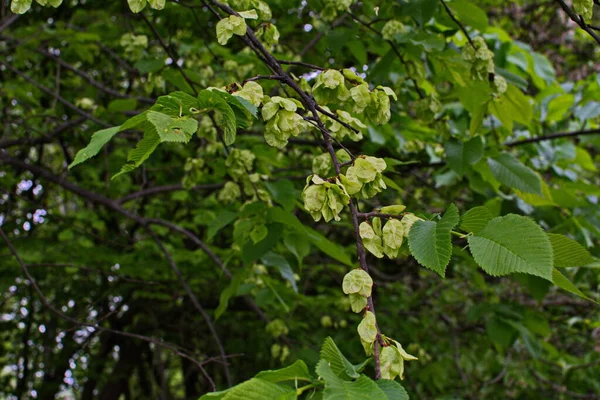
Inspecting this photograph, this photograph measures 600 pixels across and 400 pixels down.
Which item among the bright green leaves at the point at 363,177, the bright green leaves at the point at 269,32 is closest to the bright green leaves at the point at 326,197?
the bright green leaves at the point at 363,177

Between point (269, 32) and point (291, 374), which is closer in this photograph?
point (291, 374)

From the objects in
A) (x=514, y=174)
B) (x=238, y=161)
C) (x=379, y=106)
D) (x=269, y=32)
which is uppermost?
(x=269, y=32)

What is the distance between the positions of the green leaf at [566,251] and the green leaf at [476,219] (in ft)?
0.43

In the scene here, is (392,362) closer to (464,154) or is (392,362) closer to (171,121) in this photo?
(171,121)

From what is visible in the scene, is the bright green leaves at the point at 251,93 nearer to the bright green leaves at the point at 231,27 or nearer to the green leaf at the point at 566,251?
the bright green leaves at the point at 231,27

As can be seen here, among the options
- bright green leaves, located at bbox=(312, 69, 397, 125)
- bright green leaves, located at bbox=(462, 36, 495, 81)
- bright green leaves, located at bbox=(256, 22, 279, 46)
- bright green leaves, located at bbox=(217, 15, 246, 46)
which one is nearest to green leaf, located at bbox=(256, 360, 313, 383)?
bright green leaves, located at bbox=(312, 69, 397, 125)

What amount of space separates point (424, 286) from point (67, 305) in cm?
335

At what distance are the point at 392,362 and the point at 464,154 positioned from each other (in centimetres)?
154

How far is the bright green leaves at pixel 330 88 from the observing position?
4.48 ft

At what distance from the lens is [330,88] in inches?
54.5

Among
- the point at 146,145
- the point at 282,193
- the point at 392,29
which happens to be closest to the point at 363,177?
the point at 146,145

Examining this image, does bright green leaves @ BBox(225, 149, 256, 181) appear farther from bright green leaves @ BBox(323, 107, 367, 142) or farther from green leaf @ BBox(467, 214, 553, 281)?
green leaf @ BBox(467, 214, 553, 281)

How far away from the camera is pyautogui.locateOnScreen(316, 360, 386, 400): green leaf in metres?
0.80

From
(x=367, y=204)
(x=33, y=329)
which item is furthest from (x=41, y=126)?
(x=33, y=329)
